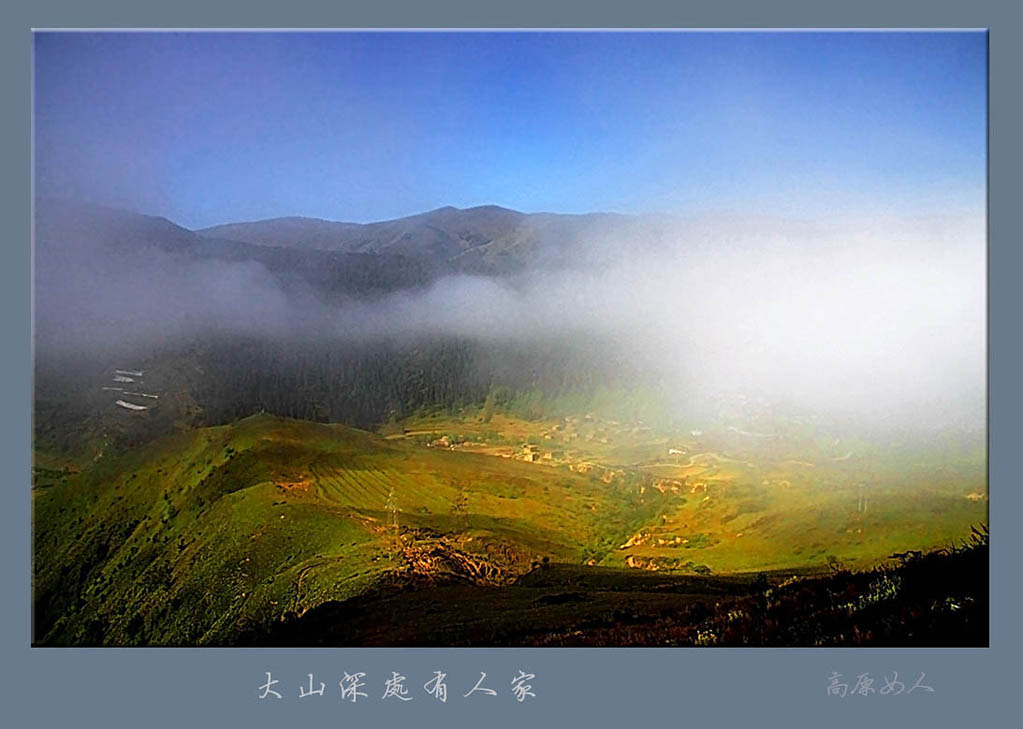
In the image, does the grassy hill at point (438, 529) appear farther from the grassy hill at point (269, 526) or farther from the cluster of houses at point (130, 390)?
the cluster of houses at point (130, 390)

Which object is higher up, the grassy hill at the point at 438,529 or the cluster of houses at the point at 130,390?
the cluster of houses at the point at 130,390

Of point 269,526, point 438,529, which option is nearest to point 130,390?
point 269,526

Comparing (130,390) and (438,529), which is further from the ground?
(130,390)

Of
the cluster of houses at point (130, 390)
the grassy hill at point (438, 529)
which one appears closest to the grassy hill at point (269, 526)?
the grassy hill at point (438, 529)

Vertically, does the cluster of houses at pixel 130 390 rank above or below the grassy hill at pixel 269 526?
above

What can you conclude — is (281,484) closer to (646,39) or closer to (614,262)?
(614,262)

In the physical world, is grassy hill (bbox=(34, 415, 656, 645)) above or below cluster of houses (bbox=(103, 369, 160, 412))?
below

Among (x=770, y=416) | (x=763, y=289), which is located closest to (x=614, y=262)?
(x=763, y=289)

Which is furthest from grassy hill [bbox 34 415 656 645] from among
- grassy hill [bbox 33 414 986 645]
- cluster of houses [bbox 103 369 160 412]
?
cluster of houses [bbox 103 369 160 412]

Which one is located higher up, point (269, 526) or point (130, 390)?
point (130, 390)

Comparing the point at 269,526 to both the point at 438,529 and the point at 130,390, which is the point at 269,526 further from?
the point at 130,390

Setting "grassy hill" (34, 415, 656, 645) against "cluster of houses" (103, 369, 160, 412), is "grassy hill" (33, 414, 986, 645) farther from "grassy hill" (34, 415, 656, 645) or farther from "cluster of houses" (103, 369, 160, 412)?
"cluster of houses" (103, 369, 160, 412)
